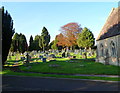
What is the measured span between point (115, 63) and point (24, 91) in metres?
15.1

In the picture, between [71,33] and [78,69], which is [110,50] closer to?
[78,69]

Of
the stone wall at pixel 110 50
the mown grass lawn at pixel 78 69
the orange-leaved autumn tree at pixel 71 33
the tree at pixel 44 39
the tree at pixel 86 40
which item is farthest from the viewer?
the tree at pixel 44 39

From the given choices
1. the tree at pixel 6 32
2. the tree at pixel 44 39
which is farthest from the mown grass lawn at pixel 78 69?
the tree at pixel 44 39

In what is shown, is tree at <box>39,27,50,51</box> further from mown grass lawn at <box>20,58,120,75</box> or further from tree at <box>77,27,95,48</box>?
mown grass lawn at <box>20,58,120,75</box>

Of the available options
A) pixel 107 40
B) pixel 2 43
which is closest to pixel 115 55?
pixel 107 40

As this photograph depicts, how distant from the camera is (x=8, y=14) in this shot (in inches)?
771

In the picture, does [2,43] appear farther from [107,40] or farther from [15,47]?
[15,47]

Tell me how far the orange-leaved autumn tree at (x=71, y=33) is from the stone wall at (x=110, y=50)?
3693 cm

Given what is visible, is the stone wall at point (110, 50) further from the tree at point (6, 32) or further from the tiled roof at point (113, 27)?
the tree at point (6, 32)

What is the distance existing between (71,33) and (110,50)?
42.1 meters

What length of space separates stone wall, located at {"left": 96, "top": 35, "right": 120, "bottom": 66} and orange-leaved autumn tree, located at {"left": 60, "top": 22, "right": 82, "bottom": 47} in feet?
121

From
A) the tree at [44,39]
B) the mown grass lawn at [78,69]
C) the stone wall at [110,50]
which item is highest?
the tree at [44,39]

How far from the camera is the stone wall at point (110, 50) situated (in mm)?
17486

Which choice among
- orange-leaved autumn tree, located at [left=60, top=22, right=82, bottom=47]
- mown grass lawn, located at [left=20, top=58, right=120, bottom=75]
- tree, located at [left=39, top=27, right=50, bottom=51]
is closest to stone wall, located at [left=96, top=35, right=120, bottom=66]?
mown grass lawn, located at [left=20, top=58, right=120, bottom=75]
